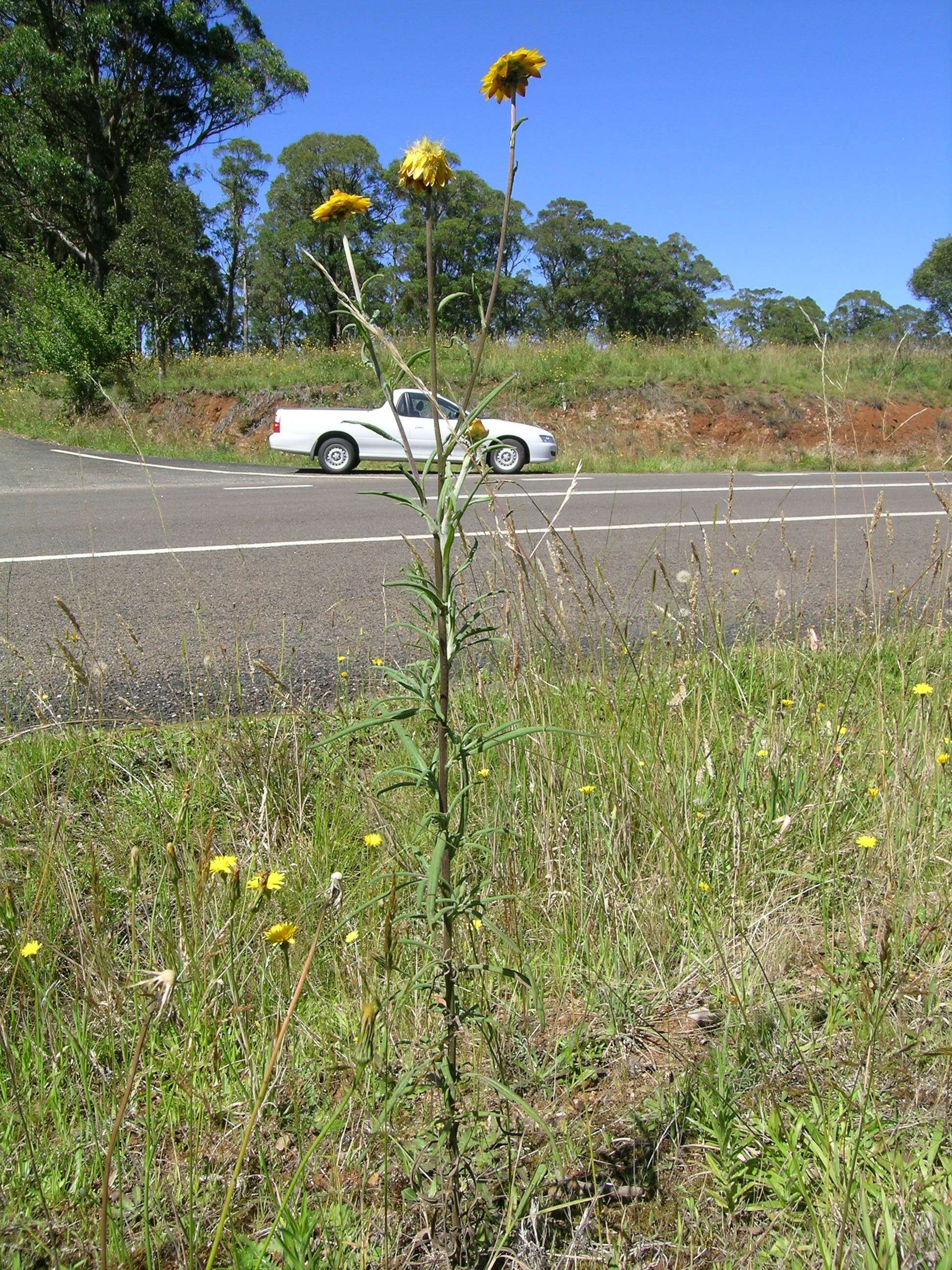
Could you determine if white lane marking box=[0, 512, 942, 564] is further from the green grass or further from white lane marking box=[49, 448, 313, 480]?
white lane marking box=[49, 448, 313, 480]

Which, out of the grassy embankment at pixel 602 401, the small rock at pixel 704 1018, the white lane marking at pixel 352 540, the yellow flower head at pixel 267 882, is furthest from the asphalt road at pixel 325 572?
the grassy embankment at pixel 602 401

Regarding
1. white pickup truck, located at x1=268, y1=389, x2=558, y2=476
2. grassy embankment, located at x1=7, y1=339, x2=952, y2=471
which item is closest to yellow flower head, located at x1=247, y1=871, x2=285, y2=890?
white pickup truck, located at x1=268, y1=389, x2=558, y2=476

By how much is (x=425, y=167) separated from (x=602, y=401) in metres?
17.6

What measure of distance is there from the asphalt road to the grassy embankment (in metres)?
7.51

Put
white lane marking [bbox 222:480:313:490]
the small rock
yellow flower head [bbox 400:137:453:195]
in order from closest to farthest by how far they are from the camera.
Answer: yellow flower head [bbox 400:137:453:195] → the small rock → white lane marking [bbox 222:480:313:490]

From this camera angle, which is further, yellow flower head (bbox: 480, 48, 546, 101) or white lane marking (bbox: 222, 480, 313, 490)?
white lane marking (bbox: 222, 480, 313, 490)

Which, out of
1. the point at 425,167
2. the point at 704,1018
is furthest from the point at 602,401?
the point at 425,167

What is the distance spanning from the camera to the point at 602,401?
1784 cm

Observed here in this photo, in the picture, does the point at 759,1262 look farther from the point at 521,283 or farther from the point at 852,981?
the point at 521,283

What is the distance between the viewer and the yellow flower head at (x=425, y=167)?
1.00 m

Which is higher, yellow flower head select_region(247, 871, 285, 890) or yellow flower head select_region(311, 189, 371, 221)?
yellow flower head select_region(311, 189, 371, 221)

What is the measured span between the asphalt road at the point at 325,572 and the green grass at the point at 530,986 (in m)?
0.35

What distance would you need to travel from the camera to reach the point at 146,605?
13.3 feet

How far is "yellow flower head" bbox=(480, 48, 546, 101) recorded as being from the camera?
1.02 metres
